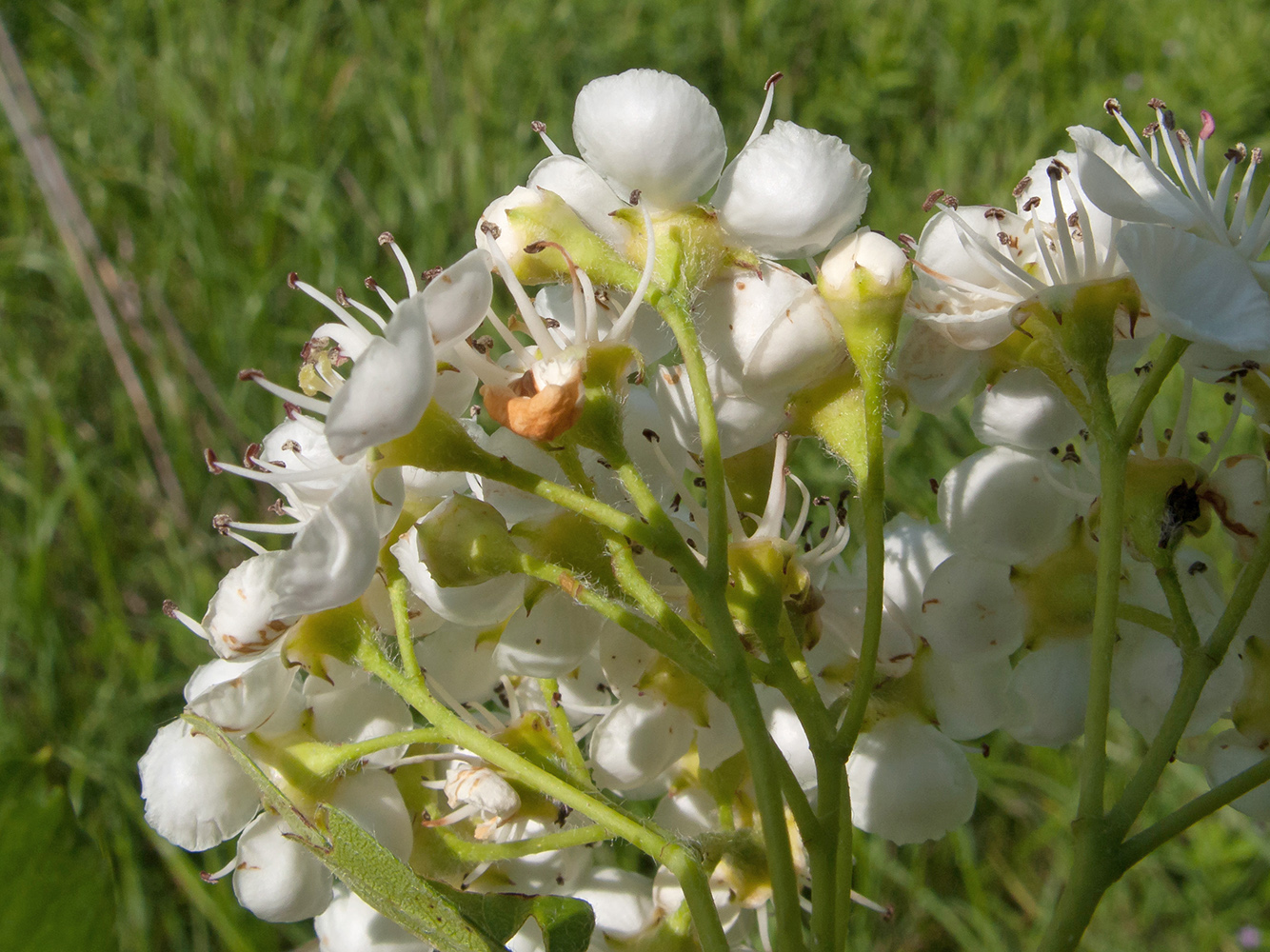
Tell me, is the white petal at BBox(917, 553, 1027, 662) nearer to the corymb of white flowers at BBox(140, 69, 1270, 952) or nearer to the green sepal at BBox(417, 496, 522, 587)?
the corymb of white flowers at BBox(140, 69, 1270, 952)

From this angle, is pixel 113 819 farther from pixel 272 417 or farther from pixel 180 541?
pixel 272 417

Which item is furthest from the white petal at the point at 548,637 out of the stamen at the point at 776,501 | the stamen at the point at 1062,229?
the stamen at the point at 1062,229

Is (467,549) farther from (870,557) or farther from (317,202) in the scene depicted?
(317,202)

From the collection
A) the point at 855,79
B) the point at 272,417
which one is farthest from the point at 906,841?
the point at 855,79

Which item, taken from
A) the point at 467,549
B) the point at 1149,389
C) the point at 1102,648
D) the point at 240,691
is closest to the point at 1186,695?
the point at 1102,648

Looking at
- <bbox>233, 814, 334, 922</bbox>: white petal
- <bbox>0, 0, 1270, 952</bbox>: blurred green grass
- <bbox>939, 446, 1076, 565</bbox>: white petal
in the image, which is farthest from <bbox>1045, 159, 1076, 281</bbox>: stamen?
<bbox>0, 0, 1270, 952</bbox>: blurred green grass

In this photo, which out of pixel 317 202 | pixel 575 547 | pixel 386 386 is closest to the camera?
pixel 386 386
